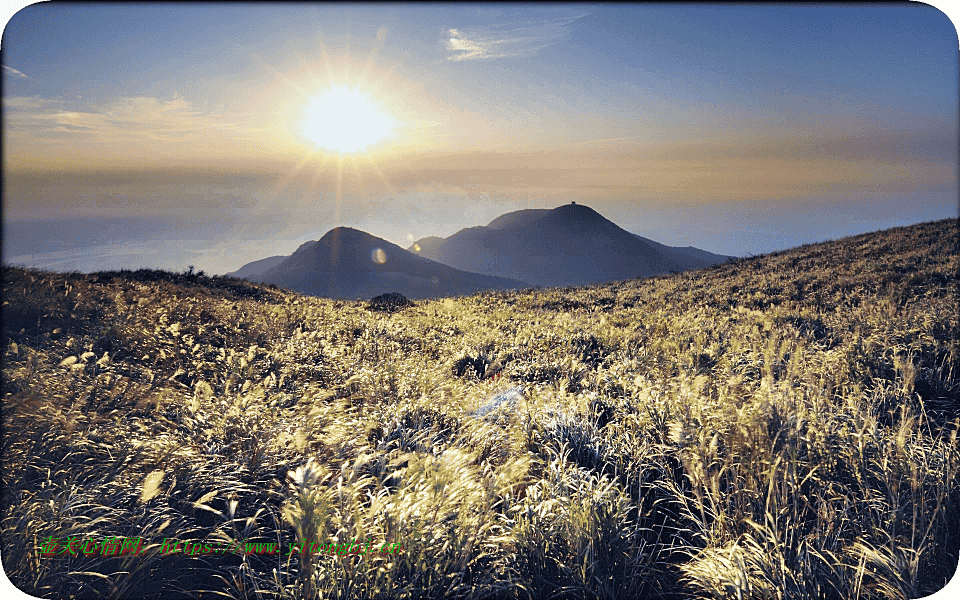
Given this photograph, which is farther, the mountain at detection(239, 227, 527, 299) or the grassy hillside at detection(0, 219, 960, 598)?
the mountain at detection(239, 227, 527, 299)

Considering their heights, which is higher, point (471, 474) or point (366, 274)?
point (366, 274)

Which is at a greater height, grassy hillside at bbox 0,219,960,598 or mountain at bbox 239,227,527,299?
mountain at bbox 239,227,527,299

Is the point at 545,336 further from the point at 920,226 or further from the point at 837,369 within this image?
the point at 920,226

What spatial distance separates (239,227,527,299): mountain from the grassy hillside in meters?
112

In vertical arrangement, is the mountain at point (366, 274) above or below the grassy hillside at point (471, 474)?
above

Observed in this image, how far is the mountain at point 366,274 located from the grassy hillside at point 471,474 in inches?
4402

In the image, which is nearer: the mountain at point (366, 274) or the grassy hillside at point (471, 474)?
the grassy hillside at point (471, 474)

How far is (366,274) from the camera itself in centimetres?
15538

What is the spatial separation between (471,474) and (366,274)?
158756 mm

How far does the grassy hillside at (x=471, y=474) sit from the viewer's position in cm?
212

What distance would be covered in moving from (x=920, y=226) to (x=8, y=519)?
135ft

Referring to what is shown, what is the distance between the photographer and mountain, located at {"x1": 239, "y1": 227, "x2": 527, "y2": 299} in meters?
135

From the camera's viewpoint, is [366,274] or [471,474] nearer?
[471,474]

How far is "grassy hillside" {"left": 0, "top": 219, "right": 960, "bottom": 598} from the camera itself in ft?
6.94
